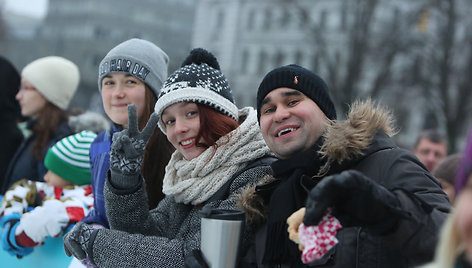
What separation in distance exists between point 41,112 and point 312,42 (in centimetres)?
2946

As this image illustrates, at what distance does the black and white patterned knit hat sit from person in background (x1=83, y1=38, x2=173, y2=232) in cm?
47

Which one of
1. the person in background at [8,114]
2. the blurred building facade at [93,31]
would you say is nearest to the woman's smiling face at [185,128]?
the person in background at [8,114]

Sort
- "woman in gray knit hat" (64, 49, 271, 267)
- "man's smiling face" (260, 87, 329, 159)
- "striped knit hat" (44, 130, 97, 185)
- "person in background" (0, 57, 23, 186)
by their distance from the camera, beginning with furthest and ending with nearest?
"person in background" (0, 57, 23, 186)
"striped knit hat" (44, 130, 97, 185)
"woman in gray knit hat" (64, 49, 271, 267)
"man's smiling face" (260, 87, 329, 159)

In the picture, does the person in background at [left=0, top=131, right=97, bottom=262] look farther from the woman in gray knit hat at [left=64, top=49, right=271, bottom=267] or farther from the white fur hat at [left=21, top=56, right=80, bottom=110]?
the white fur hat at [left=21, top=56, right=80, bottom=110]

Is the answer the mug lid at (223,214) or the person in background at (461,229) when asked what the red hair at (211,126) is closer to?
the mug lid at (223,214)

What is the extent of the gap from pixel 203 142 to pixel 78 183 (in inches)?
68.0

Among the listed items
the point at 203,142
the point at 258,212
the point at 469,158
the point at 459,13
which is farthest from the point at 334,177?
the point at 459,13

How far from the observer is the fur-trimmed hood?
2461mm

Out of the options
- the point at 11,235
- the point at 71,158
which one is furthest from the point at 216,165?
the point at 11,235

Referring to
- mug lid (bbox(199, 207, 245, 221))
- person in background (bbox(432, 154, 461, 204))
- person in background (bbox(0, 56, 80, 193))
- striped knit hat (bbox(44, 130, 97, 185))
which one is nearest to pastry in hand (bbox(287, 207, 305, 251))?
mug lid (bbox(199, 207, 245, 221))

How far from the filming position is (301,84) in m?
2.84

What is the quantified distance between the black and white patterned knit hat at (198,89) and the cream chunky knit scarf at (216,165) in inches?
7.5

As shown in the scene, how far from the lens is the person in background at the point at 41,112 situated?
17.2 ft

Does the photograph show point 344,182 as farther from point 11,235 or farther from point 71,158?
point 11,235
